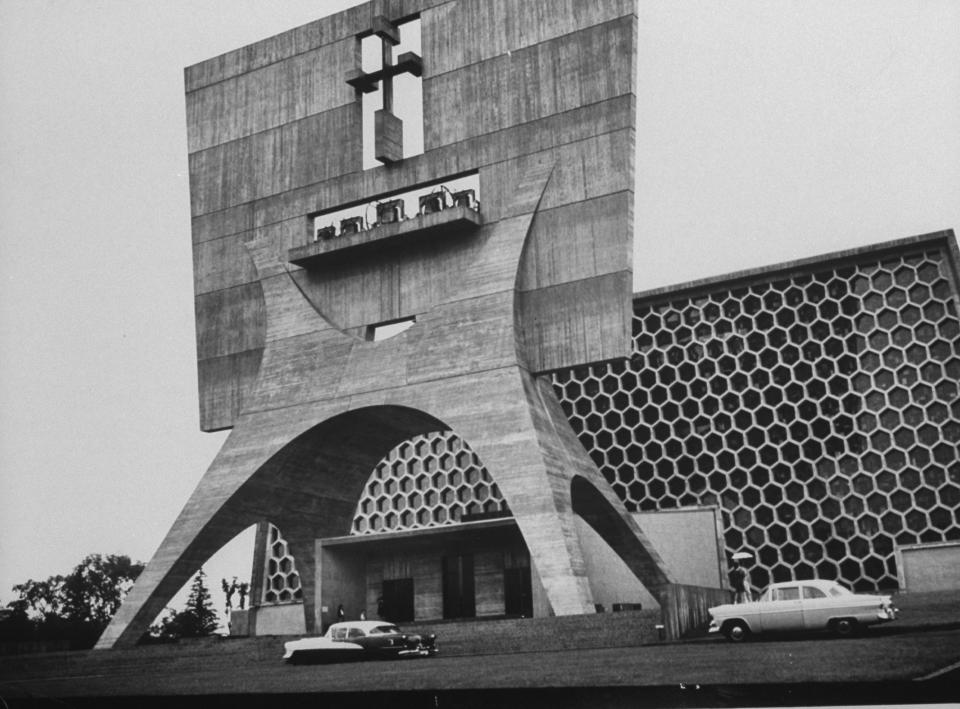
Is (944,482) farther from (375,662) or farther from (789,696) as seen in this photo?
(789,696)

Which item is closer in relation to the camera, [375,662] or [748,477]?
[375,662]

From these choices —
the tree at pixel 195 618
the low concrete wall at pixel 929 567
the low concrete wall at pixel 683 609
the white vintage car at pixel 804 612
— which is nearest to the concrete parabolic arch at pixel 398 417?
the low concrete wall at pixel 683 609

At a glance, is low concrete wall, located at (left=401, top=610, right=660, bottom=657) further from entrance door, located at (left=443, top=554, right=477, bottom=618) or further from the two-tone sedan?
entrance door, located at (left=443, top=554, right=477, bottom=618)

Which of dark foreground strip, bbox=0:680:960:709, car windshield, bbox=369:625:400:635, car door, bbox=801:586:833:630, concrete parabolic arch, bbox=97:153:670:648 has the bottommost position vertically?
car windshield, bbox=369:625:400:635

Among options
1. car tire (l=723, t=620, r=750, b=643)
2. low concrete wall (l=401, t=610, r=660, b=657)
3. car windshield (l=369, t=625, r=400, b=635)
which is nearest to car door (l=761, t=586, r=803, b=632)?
car tire (l=723, t=620, r=750, b=643)

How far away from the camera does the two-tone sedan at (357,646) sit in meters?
14.9

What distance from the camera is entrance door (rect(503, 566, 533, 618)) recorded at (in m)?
24.8

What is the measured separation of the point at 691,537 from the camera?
28312 millimetres

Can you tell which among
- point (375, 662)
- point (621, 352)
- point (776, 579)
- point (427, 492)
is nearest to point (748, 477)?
point (776, 579)

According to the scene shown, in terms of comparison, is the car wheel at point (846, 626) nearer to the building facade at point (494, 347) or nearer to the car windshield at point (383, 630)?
the building facade at point (494, 347)

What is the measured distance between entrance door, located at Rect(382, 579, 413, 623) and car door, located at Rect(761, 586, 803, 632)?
13.9 metres

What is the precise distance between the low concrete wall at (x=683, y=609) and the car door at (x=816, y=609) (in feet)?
9.51

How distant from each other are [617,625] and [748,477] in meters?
16.7

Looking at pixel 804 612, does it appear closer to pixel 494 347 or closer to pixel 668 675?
pixel 668 675
